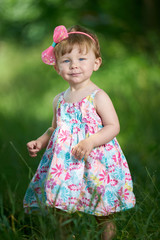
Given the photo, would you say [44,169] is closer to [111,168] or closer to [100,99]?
[111,168]

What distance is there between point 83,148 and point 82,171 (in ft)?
0.52

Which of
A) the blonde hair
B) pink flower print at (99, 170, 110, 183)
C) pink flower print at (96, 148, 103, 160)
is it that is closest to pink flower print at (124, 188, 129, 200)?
pink flower print at (99, 170, 110, 183)

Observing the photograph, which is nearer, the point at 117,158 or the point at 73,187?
the point at 73,187

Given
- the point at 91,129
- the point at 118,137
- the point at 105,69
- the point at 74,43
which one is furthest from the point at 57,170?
the point at 105,69

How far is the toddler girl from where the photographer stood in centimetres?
221

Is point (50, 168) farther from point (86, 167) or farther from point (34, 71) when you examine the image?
point (34, 71)

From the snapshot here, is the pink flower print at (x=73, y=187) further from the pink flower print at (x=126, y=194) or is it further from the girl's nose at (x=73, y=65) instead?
the girl's nose at (x=73, y=65)

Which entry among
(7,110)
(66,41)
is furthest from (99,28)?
(66,41)

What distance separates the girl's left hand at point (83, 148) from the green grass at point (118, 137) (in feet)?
0.96

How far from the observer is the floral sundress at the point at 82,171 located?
2209 millimetres

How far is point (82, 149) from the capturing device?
2.16m

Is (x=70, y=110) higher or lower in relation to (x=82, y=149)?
higher

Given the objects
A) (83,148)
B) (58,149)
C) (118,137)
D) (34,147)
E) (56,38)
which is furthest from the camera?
(118,137)

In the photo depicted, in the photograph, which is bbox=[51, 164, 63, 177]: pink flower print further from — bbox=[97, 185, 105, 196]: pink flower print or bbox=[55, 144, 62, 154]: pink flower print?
bbox=[97, 185, 105, 196]: pink flower print
